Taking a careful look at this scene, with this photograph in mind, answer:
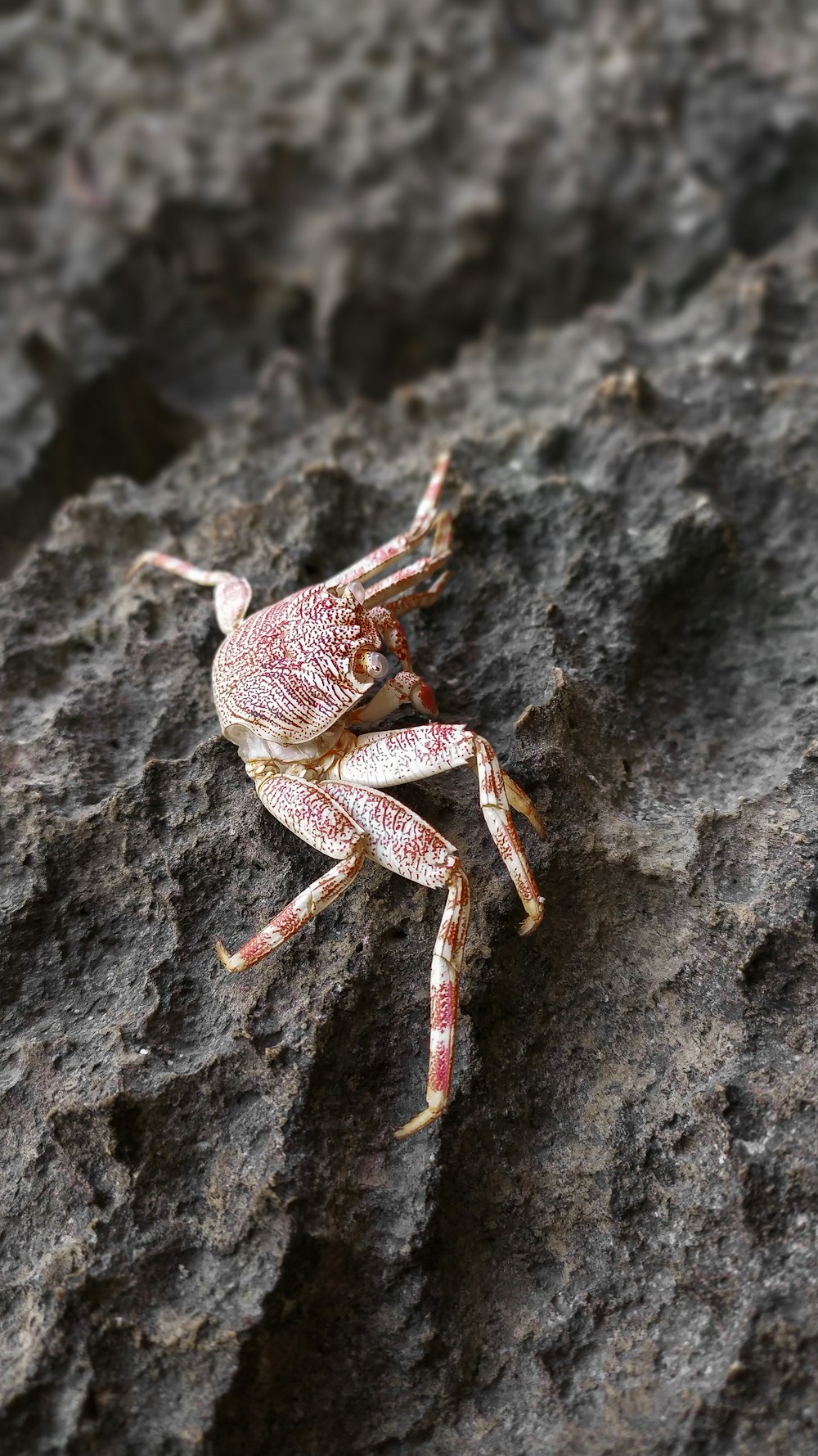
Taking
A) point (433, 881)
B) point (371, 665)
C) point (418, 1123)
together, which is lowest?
point (418, 1123)

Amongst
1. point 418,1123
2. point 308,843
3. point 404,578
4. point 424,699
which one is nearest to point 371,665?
point 424,699

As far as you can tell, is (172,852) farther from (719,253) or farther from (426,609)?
(719,253)

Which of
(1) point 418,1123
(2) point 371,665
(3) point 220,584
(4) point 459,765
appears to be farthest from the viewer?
(3) point 220,584

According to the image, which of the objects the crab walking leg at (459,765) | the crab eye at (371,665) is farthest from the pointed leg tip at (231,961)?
the crab eye at (371,665)

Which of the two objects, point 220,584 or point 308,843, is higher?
point 220,584

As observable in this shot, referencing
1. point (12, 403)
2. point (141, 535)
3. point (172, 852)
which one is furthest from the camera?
point (12, 403)

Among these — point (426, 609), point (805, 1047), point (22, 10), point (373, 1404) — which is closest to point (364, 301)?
point (22, 10)

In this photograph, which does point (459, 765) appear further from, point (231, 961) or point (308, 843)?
point (231, 961)

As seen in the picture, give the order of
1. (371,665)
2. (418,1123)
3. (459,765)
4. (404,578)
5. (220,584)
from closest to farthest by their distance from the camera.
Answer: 1. (418,1123)
2. (459,765)
3. (371,665)
4. (404,578)
5. (220,584)
